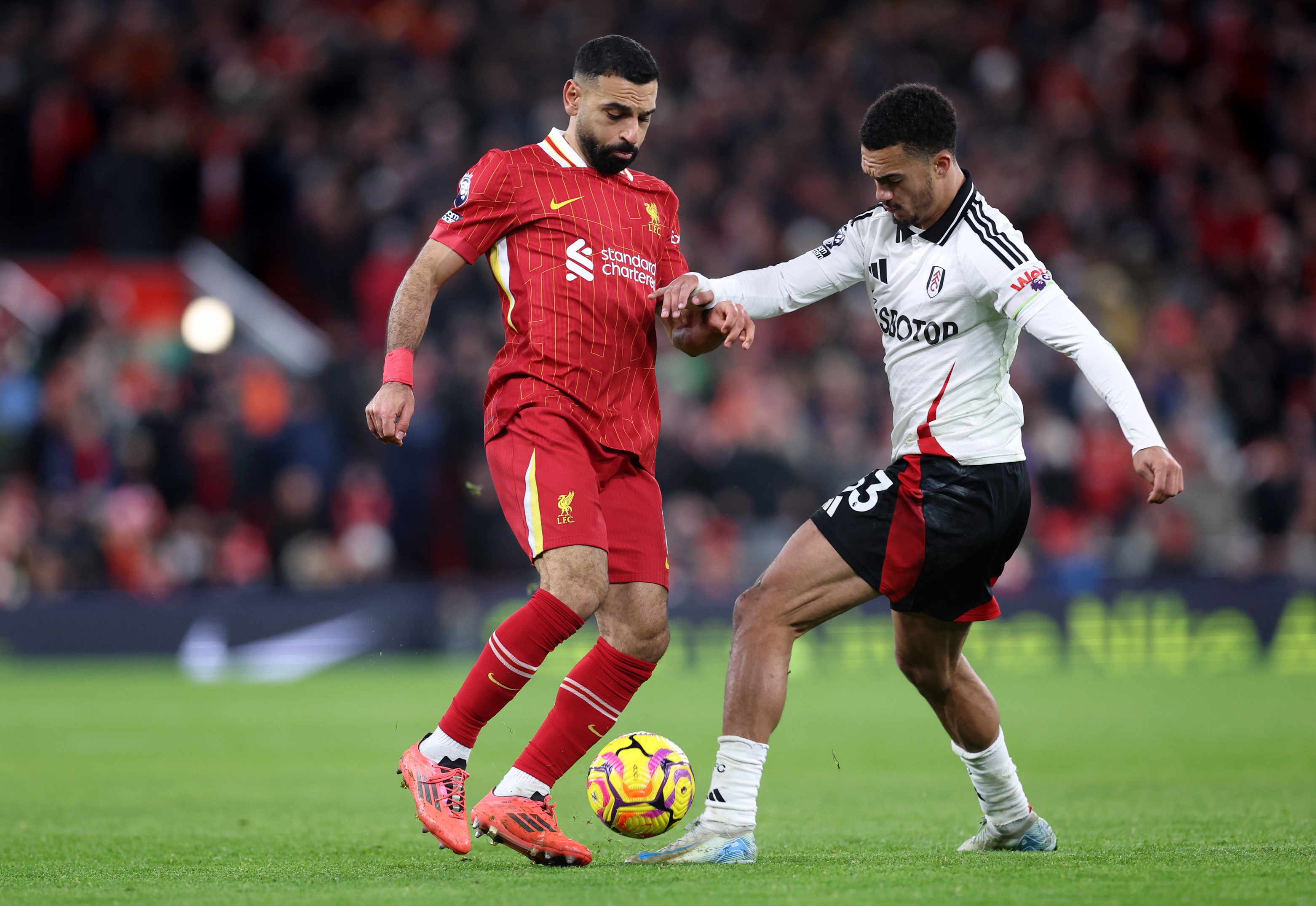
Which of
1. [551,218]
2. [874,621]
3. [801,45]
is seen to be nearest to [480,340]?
[874,621]

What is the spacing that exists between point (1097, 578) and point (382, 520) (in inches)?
271

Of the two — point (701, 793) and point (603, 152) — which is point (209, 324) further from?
point (603, 152)

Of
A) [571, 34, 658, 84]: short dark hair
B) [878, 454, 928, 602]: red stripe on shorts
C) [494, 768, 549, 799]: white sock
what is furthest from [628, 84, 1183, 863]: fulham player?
[571, 34, 658, 84]: short dark hair

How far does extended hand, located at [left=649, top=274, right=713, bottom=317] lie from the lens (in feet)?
18.3

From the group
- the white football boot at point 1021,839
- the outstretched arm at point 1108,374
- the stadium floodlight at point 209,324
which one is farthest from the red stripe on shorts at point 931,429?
the stadium floodlight at point 209,324

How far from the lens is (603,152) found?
5.71 metres

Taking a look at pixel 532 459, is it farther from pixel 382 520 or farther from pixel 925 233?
pixel 382 520

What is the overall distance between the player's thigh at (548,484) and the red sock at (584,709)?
426 millimetres

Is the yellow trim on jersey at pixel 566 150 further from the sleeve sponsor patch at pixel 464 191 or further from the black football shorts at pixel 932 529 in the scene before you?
the black football shorts at pixel 932 529

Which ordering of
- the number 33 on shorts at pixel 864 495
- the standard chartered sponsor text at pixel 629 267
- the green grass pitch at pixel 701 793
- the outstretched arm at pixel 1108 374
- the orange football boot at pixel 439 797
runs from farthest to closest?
the standard chartered sponsor text at pixel 629 267 < the number 33 on shorts at pixel 864 495 < the orange football boot at pixel 439 797 < the outstretched arm at pixel 1108 374 < the green grass pitch at pixel 701 793

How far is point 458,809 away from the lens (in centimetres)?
Result: 524

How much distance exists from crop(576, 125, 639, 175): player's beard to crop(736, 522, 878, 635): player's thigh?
5.10ft

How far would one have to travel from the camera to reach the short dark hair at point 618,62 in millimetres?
5594

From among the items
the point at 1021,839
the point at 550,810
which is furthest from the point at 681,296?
the point at 1021,839
